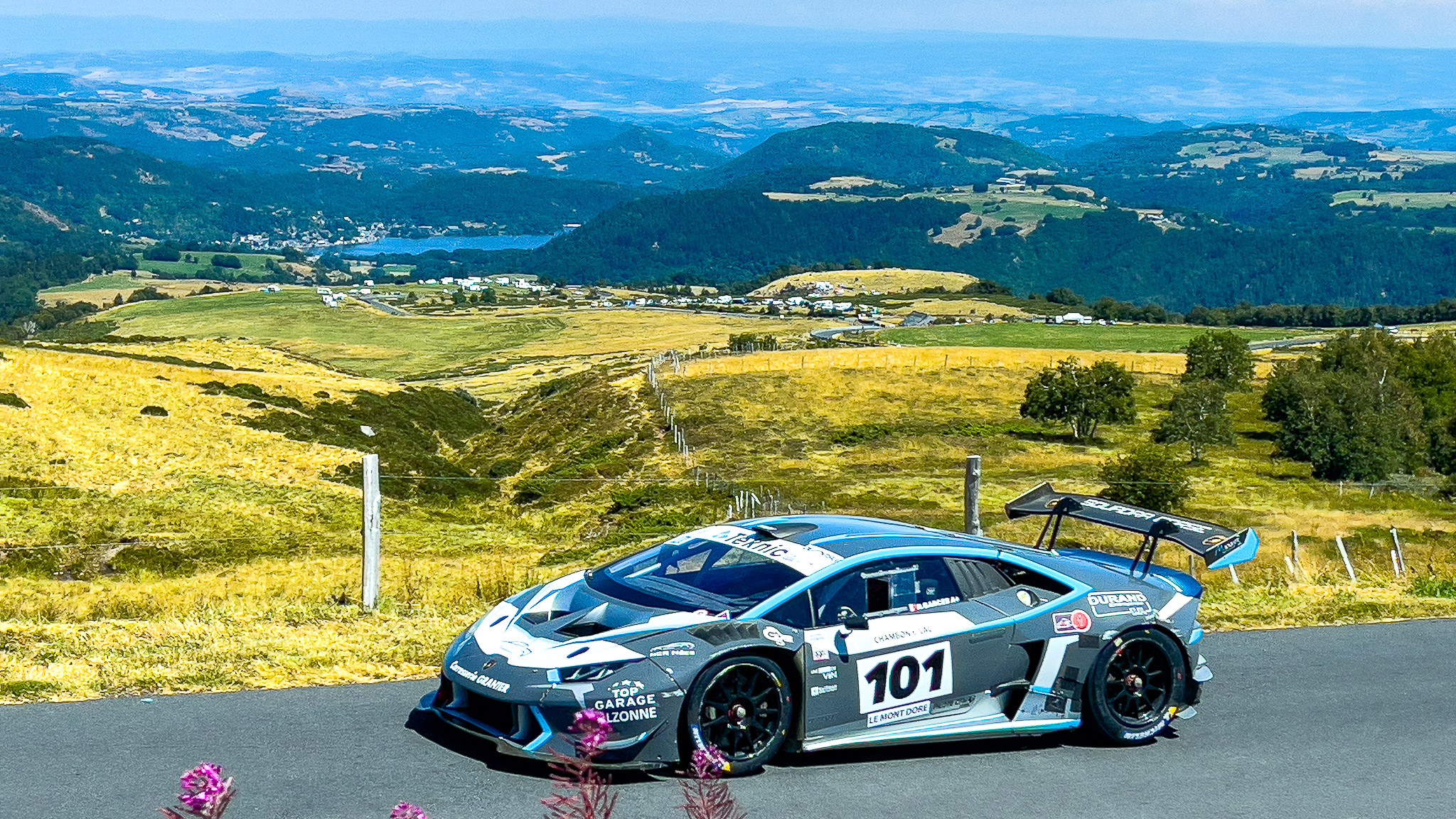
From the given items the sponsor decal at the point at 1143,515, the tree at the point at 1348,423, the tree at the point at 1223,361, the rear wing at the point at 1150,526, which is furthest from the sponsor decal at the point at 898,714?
the tree at the point at 1223,361

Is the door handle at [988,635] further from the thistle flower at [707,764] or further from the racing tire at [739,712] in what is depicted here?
the thistle flower at [707,764]

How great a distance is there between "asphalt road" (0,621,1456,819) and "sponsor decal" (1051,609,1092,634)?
2.50 ft

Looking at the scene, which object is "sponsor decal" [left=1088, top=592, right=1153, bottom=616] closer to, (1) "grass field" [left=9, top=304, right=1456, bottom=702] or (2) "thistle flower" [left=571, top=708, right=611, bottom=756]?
(1) "grass field" [left=9, top=304, right=1456, bottom=702]

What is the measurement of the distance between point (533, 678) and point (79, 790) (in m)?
2.57

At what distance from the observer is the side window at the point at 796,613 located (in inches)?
348

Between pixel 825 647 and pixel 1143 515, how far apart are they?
3.36 meters

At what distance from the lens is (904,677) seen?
909cm

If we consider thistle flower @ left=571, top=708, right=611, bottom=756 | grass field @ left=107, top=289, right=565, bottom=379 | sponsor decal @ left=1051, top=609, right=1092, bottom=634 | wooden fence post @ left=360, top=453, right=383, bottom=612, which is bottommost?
grass field @ left=107, top=289, right=565, bottom=379

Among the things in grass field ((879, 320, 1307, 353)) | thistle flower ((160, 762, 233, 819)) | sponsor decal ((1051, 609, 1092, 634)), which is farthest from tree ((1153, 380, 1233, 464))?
thistle flower ((160, 762, 233, 819))

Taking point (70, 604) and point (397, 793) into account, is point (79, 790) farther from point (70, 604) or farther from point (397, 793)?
point (70, 604)

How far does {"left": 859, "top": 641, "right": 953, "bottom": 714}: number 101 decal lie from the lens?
898 centimetres

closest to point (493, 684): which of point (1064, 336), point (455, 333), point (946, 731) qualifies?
point (946, 731)

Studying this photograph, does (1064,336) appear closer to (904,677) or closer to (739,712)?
(904,677)

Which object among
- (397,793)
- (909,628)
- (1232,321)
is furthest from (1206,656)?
(1232,321)
